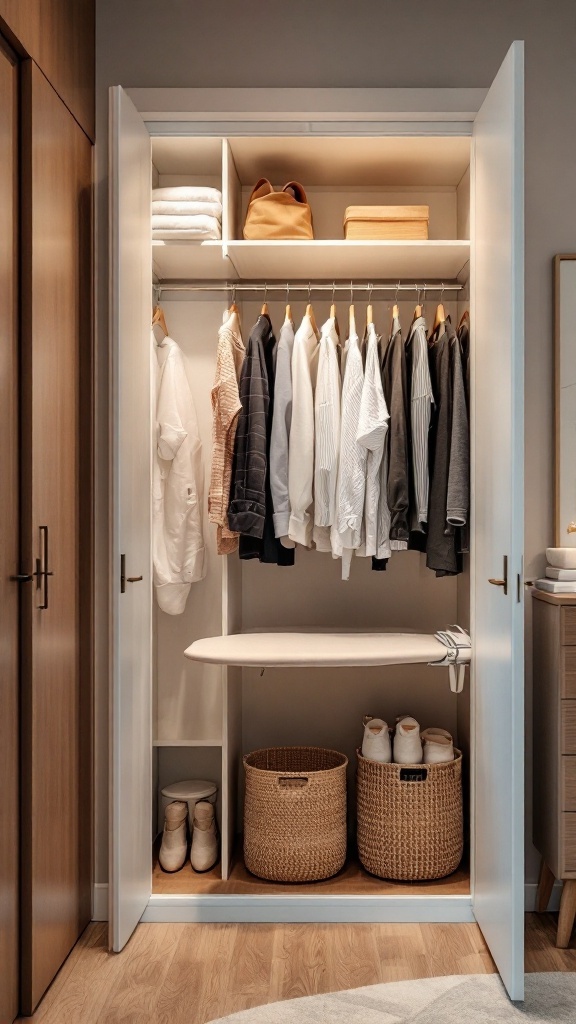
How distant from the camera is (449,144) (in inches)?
112

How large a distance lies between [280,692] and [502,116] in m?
2.09

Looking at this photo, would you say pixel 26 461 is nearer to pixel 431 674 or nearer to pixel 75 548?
pixel 75 548

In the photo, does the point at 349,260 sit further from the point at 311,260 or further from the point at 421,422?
the point at 421,422

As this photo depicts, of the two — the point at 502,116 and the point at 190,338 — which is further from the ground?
the point at 502,116

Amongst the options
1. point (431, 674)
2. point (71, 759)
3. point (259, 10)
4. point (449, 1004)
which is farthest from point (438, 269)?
point (449, 1004)

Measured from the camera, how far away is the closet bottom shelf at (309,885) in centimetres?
280

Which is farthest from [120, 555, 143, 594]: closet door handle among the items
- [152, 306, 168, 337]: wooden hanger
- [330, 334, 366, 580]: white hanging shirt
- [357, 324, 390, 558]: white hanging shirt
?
[152, 306, 168, 337]: wooden hanger

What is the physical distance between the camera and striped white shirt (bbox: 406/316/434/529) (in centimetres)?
285

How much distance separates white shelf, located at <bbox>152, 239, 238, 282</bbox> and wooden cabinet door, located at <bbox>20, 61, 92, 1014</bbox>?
278 mm

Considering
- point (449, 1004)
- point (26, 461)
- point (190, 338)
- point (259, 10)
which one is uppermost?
point (259, 10)

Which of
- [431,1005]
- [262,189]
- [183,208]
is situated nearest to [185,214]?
[183,208]

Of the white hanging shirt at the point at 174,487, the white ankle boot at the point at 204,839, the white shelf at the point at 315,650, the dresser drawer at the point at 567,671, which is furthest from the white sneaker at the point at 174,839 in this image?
the dresser drawer at the point at 567,671

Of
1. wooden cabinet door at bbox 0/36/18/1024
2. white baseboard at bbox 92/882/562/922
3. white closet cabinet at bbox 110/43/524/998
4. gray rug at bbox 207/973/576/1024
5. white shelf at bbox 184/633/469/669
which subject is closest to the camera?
wooden cabinet door at bbox 0/36/18/1024

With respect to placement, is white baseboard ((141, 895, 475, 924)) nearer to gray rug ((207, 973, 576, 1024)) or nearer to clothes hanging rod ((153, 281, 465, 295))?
gray rug ((207, 973, 576, 1024))
